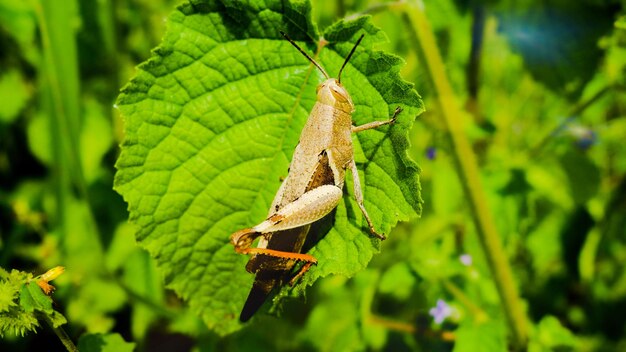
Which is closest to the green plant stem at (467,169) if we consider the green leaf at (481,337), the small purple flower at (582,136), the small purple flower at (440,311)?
the green leaf at (481,337)

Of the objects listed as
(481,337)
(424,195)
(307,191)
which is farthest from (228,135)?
(424,195)

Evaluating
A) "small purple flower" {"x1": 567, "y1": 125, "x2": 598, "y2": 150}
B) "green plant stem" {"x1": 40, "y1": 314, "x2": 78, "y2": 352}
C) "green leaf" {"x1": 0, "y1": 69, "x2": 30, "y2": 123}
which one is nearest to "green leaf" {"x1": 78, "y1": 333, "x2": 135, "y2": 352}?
"green plant stem" {"x1": 40, "y1": 314, "x2": 78, "y2": 352}

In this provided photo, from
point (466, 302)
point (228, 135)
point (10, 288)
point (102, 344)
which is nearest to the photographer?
point (10, 288)

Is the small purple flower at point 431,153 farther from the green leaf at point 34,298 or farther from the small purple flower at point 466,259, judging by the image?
the green leaf at point 34,298

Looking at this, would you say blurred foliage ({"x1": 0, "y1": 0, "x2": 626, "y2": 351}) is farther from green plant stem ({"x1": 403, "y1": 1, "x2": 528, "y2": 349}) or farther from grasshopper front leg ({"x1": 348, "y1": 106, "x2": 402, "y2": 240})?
grasshopper front leg ({"x1": 348, "y1": 106, "x2": 402, "y2": 240})

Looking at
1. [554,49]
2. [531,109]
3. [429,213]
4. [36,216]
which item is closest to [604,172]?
[531,109]

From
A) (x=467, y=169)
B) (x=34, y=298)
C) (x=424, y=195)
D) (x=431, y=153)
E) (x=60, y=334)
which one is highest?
(x=34, y=298)

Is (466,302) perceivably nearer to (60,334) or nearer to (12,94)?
(60,334)

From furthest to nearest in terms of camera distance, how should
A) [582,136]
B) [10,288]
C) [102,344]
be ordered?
[582,136]
[102,344]
[10,288]
